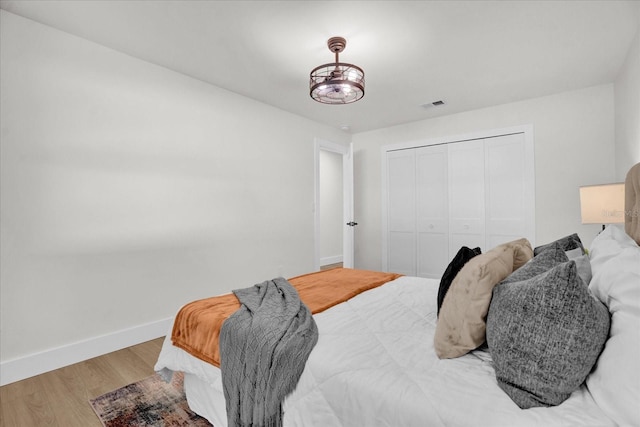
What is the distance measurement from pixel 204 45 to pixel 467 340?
2850mm

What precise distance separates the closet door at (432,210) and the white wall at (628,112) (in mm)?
A: 1861

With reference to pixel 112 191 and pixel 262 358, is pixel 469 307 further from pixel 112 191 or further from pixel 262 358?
pixel 112 191

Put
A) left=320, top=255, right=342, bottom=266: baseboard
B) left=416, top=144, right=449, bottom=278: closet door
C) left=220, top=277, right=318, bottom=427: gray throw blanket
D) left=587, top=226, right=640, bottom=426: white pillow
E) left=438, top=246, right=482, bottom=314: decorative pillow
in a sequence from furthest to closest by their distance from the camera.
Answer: left=320, top=255, right=342, bottom=266: baseboard
left=416, top=144, right=449, bottom=278: closet door
left=438, top=246, right=482, bottom=314: decorative pillow
left=220, top=277, right=318, bottom=427: gray throw blanket
left=587, top=226, right=640, bottom=426: white pillow

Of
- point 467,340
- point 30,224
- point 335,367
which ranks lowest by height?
point 335,367

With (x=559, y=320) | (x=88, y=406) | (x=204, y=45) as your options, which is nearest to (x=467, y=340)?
(x=559, y=320)

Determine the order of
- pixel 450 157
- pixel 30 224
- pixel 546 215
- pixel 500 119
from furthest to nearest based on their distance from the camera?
pixel 450 157 → pixel 500 119 → pixel 546 215 → pixel 30 224

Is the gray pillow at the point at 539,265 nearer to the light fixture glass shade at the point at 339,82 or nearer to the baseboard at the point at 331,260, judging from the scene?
the light fixture glass shade at the point at 339,82

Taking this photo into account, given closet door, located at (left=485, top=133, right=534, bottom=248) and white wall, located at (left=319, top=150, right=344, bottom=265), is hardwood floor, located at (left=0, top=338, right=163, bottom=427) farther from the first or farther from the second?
white wall, located at (left=319, top=150, right=344, bottom=265)

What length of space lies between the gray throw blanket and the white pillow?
0.93 m

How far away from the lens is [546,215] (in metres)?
3.94

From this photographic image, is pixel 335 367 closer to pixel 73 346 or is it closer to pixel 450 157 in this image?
pixel 73 346

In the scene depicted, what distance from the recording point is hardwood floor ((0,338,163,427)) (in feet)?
6.09

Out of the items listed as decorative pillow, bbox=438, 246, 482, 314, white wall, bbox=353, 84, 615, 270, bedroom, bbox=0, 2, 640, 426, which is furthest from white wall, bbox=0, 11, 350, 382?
white wall, bbox=353, 84, 615, 270

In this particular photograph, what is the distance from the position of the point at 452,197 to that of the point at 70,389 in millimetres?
4576
